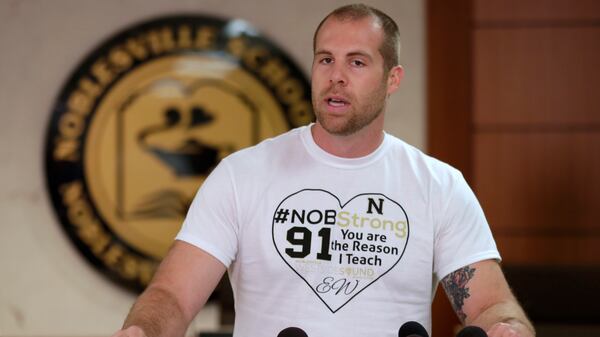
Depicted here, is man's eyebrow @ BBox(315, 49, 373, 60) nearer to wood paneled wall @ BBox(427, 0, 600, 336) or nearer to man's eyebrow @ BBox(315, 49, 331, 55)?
man's eyebrow @ BBox(315, 49, 331, 55)

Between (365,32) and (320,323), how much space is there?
62 cm

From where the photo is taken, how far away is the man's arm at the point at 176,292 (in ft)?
5.93

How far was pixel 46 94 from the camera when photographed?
3986 mm

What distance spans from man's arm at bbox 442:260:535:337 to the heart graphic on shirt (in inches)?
5.5

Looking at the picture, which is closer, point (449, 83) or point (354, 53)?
point (354, 53)

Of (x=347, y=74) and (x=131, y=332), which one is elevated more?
(x=347, y=74)

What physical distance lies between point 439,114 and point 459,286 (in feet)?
6.57

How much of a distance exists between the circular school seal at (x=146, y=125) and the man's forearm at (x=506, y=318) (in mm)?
2182

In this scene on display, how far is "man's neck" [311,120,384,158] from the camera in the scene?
6.88 ft

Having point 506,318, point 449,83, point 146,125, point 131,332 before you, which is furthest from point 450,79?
point 131,332

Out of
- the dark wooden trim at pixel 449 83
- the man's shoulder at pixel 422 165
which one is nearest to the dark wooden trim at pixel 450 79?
the dark wooden trim at pixel 449 83

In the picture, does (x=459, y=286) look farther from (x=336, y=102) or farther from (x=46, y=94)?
(x=46, y=94)

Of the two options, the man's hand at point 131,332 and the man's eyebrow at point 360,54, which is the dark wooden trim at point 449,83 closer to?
the man's eyebrow at point 360,54

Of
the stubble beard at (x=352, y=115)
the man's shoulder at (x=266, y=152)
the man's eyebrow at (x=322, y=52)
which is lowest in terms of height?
the man's shoulder at (x=266, y=152)
